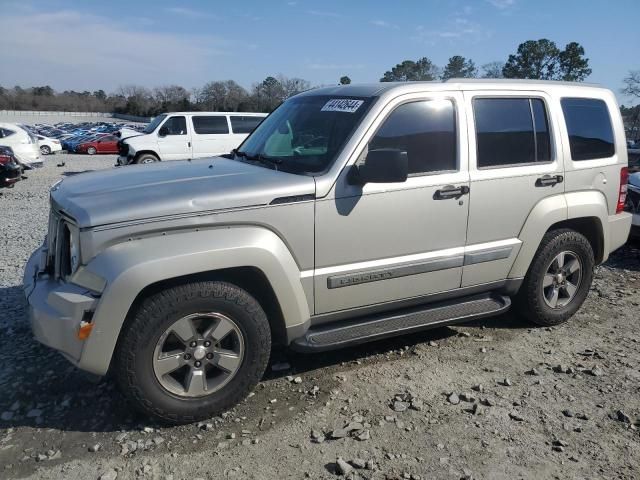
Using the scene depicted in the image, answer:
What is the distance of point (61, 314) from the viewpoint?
A: 2.93 meters

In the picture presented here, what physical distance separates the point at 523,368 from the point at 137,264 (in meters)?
2.91

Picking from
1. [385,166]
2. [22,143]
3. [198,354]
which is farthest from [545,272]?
[22,143]

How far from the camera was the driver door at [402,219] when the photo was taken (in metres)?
3.51

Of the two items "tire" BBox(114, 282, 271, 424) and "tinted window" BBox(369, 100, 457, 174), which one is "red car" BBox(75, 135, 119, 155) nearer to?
"tinted window" BBox(369, 100, 457, 174)

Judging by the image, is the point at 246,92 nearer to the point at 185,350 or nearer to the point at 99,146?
the point at 99,146

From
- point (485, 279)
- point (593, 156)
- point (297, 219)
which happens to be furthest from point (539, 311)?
A: point (297, 219)

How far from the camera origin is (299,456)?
9.86ft

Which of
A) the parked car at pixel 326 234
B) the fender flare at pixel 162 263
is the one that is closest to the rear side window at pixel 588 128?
the parked car at pixel 326 234

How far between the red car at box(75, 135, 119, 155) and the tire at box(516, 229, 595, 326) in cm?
3317

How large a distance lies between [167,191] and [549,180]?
9.90 feet

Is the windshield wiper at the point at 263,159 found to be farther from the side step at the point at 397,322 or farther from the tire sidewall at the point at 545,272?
the tire sidewall at the point at 545,272

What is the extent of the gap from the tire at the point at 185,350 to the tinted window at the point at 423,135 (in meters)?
1.44

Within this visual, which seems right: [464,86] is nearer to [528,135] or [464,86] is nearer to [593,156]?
[528,135]

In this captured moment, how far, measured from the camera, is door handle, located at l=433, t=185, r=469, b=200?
381 centimetres
